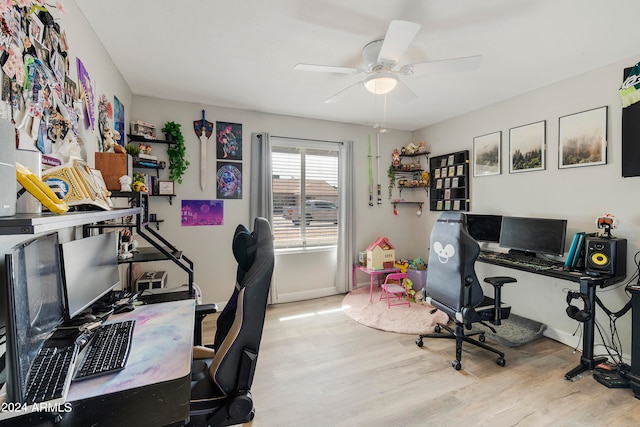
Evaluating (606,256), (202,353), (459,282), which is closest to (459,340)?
(459,282)

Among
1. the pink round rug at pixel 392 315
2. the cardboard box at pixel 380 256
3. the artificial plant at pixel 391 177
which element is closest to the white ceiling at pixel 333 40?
the artificial plant at pixel 391 177

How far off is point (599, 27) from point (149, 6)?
293 cm

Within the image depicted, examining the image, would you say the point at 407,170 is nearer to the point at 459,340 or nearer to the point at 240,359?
the point at 459,340

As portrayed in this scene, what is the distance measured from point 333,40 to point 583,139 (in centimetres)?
243

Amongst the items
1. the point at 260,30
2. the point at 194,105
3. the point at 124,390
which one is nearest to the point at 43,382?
the point at 124,390

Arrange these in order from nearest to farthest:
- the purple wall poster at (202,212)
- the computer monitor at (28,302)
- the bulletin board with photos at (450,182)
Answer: the computer monitor at (28,302) < the purple wall poster at (202,212) < the bulletin board with photos at (450,182)

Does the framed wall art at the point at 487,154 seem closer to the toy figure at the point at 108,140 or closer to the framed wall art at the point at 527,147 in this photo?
the framed wall art at the point at 527,147

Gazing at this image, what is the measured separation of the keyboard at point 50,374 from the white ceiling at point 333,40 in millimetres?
1882

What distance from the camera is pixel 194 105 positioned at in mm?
3275

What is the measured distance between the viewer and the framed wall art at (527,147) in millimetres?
2838

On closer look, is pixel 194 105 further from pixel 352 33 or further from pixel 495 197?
pixel 495 197

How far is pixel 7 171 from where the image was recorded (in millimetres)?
740

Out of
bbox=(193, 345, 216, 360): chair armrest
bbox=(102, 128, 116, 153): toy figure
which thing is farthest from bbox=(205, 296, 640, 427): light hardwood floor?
bbox=(102, 128, 116, 153): toy figure

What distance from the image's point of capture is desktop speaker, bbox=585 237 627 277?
2.12 metres
